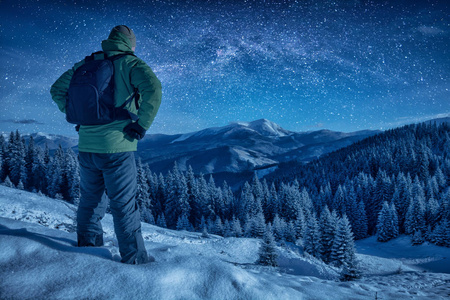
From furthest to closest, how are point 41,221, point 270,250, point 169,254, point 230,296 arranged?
point 270,250, point 41,221, point 169,254, point 230,296

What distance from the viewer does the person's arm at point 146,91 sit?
3043mm

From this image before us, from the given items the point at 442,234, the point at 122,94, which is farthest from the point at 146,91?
the point at 442,234

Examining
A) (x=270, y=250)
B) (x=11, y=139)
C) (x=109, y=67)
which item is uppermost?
(x=11, y=139)

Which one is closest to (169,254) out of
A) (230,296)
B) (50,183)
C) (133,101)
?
(230,296)

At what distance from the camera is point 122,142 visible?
10.6ft

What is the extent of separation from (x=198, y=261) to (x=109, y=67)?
2.99 metres

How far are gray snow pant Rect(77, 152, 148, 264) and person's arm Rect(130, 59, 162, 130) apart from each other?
63 centimetres

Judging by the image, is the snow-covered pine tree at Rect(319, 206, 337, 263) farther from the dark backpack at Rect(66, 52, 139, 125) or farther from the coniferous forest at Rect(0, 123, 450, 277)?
the dark backpack at Rect(66, 52, 139, 125)

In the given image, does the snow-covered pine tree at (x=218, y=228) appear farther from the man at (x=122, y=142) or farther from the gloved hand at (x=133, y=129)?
the gloved hand at (x=133, y=129)

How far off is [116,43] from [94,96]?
0.90m

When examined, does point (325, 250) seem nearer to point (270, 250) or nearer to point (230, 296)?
point (270, 250)

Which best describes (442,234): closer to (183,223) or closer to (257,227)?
(257,227)

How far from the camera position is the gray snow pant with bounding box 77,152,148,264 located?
3141 millimetres

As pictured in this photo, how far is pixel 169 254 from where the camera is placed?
11.8 ft
